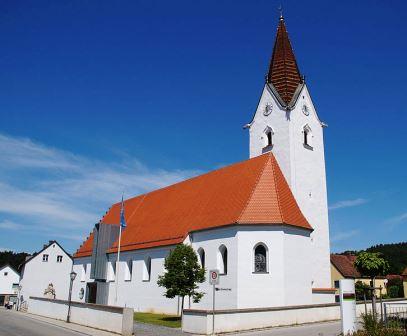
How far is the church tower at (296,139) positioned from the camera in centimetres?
3297

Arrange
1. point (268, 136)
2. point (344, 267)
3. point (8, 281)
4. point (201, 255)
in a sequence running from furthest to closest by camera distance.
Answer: point (8, 281) < point (344, 267) < point (268, 136) < point (201, 255)

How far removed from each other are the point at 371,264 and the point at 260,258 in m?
9.82

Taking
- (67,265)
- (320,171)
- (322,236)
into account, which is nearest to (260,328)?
(322,236)

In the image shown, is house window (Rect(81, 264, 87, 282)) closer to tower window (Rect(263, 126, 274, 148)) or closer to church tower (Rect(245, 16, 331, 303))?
church tower (Rect(245, 16, 331, 303))

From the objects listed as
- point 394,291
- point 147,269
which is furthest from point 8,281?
point 394,291

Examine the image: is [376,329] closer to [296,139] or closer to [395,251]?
[296,139]

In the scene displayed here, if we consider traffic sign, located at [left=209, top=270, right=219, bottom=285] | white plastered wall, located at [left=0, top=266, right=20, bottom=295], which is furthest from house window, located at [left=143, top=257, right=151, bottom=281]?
white plastered wall, located at [left=0, top=266, right=20, bottom=295]

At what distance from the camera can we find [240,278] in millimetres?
26719

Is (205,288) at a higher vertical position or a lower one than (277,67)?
lower

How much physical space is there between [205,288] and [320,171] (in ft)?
45.5

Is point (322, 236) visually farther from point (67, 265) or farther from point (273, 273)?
point (67, 265)

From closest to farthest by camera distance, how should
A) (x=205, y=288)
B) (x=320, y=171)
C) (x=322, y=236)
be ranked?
(x=205, y=288) → (x=322, y=236) → (x=320, y=171)

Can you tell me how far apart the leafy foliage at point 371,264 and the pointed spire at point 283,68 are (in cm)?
1379

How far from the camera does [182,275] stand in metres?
26.0
